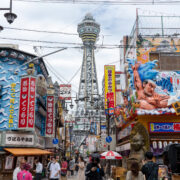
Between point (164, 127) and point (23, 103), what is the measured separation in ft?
33.9

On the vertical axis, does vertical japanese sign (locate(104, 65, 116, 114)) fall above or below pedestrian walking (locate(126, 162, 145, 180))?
above

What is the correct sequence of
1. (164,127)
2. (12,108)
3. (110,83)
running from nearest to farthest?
(12,108) < (164,127) < (110,83)

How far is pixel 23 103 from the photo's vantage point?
20062mm

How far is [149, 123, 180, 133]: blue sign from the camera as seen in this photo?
68.1 ft

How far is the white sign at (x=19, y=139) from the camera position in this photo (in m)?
19.9

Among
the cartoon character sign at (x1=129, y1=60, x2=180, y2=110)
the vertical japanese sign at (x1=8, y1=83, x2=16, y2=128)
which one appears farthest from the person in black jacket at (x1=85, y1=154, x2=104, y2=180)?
the vertical japanese sign at (x1=8, y1=83, x2=16, y2=128)

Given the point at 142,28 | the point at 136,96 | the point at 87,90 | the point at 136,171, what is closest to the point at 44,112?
the point at 136,96

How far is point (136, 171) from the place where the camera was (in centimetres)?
598

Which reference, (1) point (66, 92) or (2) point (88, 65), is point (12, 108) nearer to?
(1) point (66, 92)

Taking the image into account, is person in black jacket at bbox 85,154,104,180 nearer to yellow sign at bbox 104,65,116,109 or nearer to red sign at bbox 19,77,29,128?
red sign at bbox 19,77,29,128

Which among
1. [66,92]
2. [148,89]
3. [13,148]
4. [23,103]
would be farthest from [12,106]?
[66,92]

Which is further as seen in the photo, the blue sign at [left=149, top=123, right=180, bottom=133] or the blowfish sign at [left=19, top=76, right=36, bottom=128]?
the blue sign at [left=149, top=123, right=180, bottom=133]

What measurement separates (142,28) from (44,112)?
11886mm

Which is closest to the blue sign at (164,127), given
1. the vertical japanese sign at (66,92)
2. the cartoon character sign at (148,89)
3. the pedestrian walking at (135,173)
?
the cartoon character sign at (148,89)
